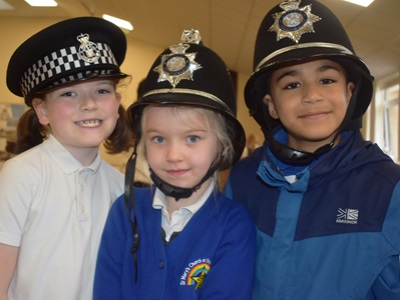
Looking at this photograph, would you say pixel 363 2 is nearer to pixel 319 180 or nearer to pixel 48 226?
pixel 319 180

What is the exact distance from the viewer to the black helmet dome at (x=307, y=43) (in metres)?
1.30

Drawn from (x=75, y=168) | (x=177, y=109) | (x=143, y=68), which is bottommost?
(x=75, y=168)

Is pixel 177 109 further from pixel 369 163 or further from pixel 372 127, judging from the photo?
pixel 372 127

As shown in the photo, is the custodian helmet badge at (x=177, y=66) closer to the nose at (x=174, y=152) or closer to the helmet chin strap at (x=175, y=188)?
the nose at (x=174, y=152)

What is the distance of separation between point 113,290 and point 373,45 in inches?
92.1

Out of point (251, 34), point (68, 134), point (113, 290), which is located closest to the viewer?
point (113, 290)

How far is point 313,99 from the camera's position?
1306 mm

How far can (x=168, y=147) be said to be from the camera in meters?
1.38

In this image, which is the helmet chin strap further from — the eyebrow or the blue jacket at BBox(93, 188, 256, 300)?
the eyebrow

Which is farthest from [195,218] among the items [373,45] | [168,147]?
[373,45]

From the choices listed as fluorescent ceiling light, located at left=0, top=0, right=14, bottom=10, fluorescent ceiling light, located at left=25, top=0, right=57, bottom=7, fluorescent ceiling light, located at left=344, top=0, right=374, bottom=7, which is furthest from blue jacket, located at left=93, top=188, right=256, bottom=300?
fluorescent ceiling light, located at left=25, top=0, right=57, bottom=7

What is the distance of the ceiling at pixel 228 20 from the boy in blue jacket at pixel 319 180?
998 mm

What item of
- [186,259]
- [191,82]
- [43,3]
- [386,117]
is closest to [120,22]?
[43,3]

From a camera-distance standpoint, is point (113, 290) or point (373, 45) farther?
point (373, 45)
